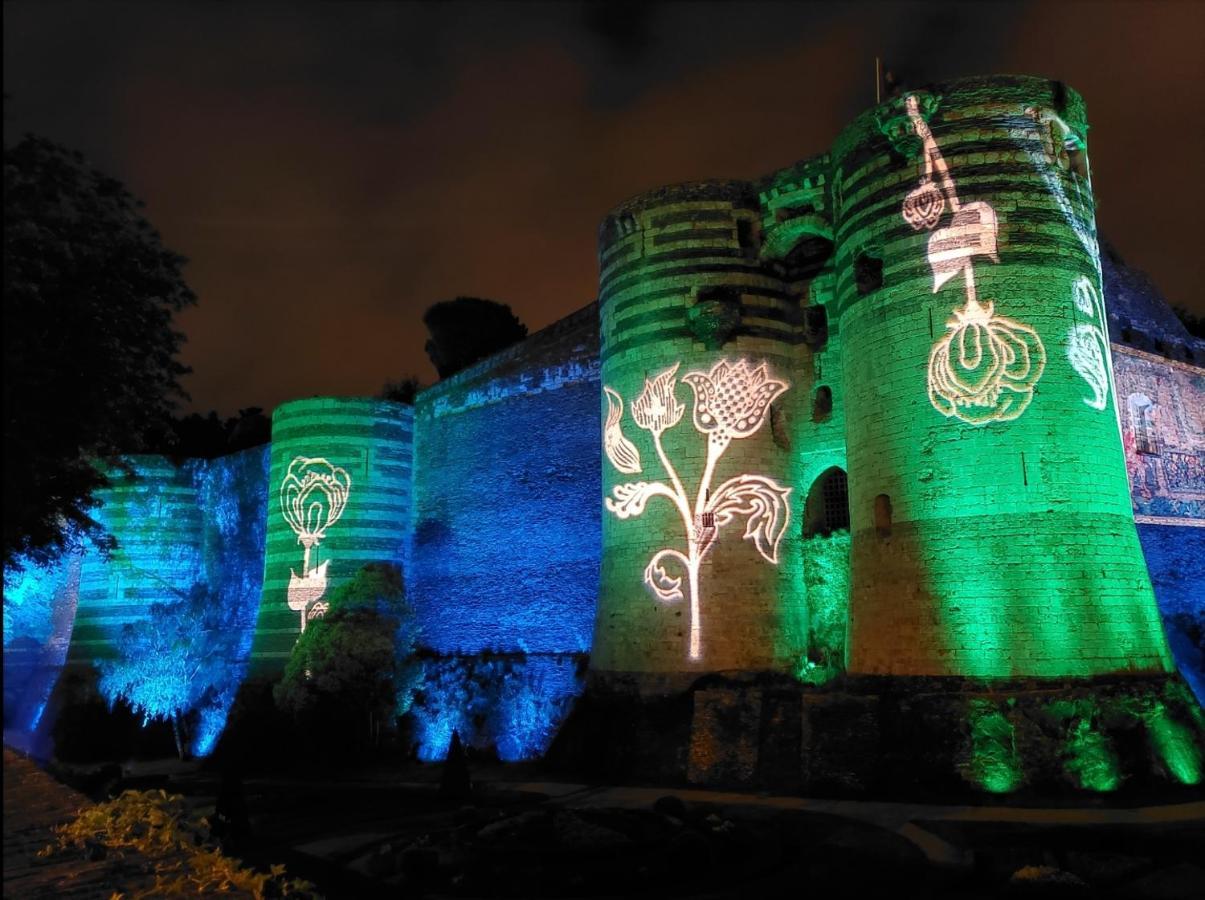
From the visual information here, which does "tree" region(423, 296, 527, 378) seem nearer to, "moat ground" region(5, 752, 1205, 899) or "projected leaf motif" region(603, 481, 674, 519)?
"projected leaf motif" region(603, 481, 674, 519)

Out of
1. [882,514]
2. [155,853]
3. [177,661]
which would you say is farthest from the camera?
[177,661]

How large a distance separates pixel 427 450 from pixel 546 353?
4.48 metres

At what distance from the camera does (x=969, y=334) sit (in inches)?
523

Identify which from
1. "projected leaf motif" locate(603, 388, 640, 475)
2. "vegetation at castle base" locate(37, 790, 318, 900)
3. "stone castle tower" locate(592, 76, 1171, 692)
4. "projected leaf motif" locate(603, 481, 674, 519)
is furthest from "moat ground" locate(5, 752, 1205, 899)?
"projected leaf motif" locate(603, 388, 640, 475)

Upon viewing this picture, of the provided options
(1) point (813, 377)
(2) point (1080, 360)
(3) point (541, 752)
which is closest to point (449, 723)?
(3) point (541, 752)

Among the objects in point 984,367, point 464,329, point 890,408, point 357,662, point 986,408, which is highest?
point 464,329

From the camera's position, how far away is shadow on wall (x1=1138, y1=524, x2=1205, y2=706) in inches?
615

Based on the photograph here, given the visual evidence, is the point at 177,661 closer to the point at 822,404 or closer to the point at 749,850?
the point at 822,404

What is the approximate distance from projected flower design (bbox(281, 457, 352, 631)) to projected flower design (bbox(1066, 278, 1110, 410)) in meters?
16.3

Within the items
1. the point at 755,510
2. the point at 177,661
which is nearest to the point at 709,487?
the point at 755,510

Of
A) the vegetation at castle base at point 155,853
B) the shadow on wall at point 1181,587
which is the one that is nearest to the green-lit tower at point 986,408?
the shadow on wall at point 1181,587

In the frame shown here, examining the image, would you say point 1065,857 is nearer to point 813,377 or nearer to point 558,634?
point 813,377

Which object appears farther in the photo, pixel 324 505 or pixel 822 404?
pixel 324 505

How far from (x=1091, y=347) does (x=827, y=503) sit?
5.15 meters
